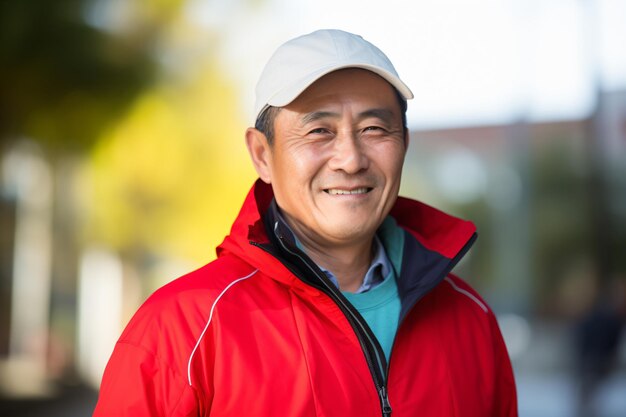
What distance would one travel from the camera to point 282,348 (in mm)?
1545

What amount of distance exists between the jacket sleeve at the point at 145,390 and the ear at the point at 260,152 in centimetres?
51

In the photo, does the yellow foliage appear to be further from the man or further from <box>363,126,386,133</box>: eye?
<box>363,126,386,133</box>: eye

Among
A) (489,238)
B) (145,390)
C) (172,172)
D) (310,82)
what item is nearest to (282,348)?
(145,390)

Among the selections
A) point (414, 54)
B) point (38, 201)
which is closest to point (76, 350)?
point (38, 201)

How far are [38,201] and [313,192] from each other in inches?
202

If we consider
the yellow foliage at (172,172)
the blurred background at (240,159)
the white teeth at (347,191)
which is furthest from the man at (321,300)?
the yellow foliage at (172,172)

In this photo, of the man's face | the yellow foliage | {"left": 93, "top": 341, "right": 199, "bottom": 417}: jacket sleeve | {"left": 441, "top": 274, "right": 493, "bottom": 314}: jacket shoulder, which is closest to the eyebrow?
the man's face

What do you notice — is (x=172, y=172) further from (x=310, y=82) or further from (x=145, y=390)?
(x=145, y=390)

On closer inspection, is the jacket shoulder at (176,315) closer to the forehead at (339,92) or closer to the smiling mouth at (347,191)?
the smiling mouth at (347,191)

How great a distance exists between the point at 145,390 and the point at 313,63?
2.33 ft

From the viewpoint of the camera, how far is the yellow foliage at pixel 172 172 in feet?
20.4

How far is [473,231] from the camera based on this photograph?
1.85 m

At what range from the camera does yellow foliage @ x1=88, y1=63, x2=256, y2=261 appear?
245 inches

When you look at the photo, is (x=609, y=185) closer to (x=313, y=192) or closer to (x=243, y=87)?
(x=243, y=87)
